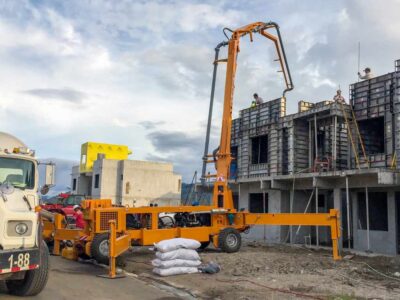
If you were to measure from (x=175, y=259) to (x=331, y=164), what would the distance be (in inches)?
446

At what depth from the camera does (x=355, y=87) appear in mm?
19812

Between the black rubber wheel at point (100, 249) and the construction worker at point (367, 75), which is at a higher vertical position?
the construction worker at point (367, 75)

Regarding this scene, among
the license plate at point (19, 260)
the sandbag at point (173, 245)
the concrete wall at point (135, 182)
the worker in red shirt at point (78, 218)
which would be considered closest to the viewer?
the license plate at point (19, 260)

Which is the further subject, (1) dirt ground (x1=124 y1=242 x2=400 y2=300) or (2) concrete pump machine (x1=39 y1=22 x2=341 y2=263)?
(2) concrete pump machine (x1=39 y1=22 x2=341 y2=263)

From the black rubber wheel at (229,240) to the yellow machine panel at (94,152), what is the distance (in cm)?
3512

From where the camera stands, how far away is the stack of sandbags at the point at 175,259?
1134 centimetres

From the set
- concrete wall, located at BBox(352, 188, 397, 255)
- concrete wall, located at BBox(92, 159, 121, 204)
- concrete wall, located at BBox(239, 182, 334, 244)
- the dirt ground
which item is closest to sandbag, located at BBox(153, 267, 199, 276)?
the dirt ground

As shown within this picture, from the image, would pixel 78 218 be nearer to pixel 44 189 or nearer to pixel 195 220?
pixel 195 220

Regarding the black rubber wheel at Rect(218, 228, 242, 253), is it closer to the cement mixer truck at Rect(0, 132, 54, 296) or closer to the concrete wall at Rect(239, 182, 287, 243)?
the concrete wall at Rect(239, 182, 287, 243)

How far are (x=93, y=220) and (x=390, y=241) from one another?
11.3 m

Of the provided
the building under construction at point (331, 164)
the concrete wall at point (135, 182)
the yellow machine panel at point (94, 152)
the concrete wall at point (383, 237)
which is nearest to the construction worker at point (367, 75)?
the building under construction at point (331, 164)

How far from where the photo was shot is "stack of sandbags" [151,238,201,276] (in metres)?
11.3

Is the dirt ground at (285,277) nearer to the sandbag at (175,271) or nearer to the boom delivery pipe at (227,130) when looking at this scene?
the sandbag at (175,271)

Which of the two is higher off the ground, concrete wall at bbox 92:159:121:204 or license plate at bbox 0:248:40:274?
concrete wall at bbox 92:159:121:204
